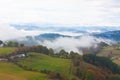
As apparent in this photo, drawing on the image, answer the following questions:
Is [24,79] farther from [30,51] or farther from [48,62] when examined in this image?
[30,51]

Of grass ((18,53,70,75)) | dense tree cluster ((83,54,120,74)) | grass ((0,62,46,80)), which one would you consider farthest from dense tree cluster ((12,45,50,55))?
grass ((0,62,46,80))

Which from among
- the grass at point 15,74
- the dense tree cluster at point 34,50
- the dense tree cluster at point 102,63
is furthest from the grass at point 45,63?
the dense tree cluster at point 102,63

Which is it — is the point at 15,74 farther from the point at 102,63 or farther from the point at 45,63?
the point at 102,63

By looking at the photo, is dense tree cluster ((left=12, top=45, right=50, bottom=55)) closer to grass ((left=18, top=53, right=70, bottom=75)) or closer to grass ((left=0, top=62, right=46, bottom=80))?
grass ((left=18, top=53, right=70, bottom=75))

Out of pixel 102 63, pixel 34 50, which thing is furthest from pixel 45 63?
pixel 102 63

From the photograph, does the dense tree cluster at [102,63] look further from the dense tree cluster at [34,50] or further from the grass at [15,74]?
the grass at [15,74]
